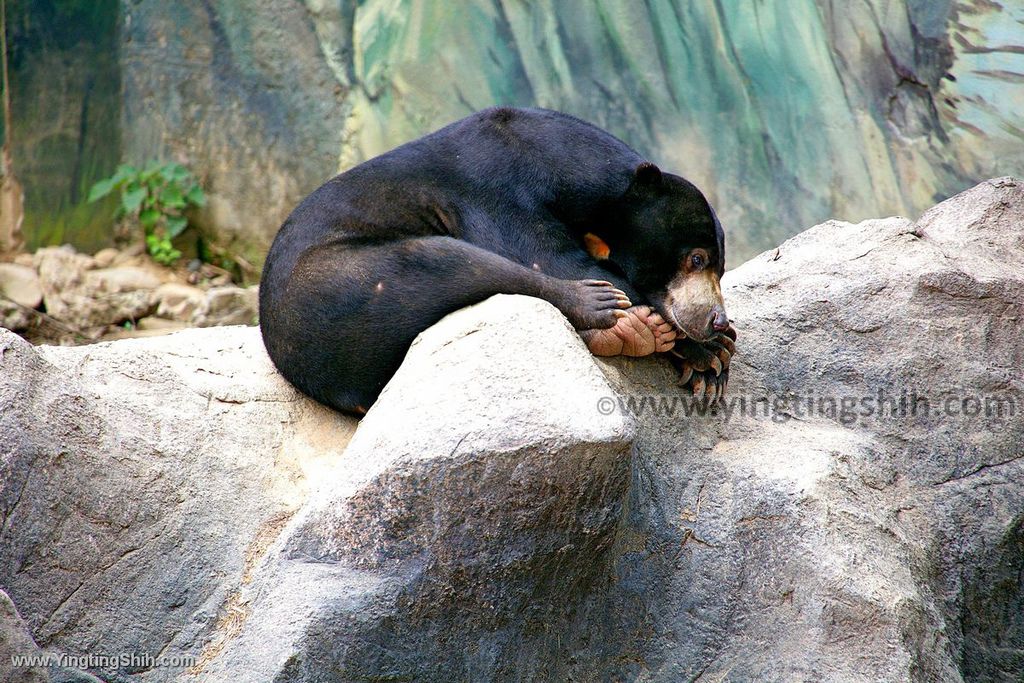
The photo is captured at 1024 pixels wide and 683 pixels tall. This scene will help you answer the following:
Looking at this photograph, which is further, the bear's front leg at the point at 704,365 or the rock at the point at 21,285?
the rock at the point at 21,285

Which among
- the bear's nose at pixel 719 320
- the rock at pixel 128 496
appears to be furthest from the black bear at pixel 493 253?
the rock at pixel 128 496

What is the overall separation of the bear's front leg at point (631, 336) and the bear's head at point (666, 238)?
0.25m

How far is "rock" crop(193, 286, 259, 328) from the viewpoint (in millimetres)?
8281

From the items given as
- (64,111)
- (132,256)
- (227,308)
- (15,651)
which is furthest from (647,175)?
(64,111)

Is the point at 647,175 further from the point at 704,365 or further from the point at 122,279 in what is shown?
the point at 122,279

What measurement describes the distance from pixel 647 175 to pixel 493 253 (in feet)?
2.22

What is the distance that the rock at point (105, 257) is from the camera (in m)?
8.74

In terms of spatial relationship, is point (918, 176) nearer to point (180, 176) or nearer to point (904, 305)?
point (904, 305)

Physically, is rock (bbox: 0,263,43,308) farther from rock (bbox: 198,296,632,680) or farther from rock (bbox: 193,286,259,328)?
rock (bbox: 198,296,632,680)

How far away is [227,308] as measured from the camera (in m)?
8.38

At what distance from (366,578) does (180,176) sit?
666 centimetres

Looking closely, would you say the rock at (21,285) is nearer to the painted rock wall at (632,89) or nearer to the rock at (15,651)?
the painted rock wall at (632,89)

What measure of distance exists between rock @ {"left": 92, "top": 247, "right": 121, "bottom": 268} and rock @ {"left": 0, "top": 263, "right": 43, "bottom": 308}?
1.69 ft

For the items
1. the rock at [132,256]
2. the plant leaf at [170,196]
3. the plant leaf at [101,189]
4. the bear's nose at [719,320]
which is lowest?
the rock at [132,256]
